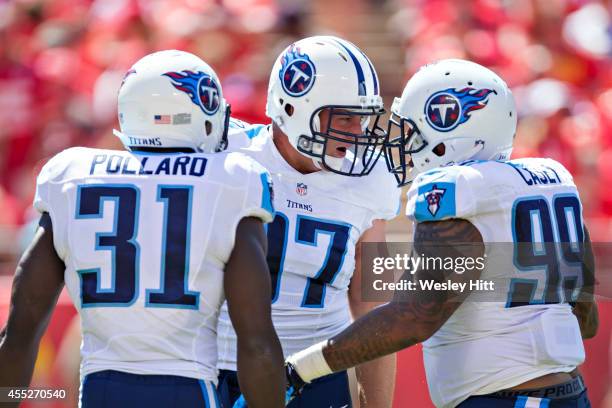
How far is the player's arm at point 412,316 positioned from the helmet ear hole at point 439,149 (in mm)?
367

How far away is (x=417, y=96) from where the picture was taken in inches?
128

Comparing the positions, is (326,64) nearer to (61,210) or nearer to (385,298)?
(385,298)

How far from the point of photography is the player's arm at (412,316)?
2.88 m

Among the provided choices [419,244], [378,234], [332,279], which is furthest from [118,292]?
[378,234]

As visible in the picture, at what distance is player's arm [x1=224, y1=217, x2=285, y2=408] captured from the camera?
2.60 metres

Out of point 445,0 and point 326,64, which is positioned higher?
→ point 445,0

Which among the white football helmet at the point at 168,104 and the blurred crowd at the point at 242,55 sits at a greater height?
the blurred crowd at the point at 242,55

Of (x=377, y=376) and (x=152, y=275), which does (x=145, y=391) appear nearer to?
(x=152, y=275)

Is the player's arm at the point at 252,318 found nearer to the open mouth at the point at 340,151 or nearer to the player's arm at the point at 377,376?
the open mouth at the point at 340,151

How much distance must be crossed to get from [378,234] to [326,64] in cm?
66

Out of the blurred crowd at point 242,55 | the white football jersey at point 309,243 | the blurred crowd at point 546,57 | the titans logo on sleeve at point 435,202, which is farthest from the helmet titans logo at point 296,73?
the blurred crowd at point 546,57

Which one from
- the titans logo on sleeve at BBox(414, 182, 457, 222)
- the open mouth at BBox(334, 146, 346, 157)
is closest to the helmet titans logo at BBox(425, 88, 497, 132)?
the titans logo on sleeve at BBox(414, 182, 457, 222)

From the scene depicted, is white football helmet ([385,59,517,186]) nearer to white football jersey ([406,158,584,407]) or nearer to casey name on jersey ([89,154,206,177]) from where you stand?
white football jersey ([406,158,584,407])

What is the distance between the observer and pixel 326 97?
11.6 feet
